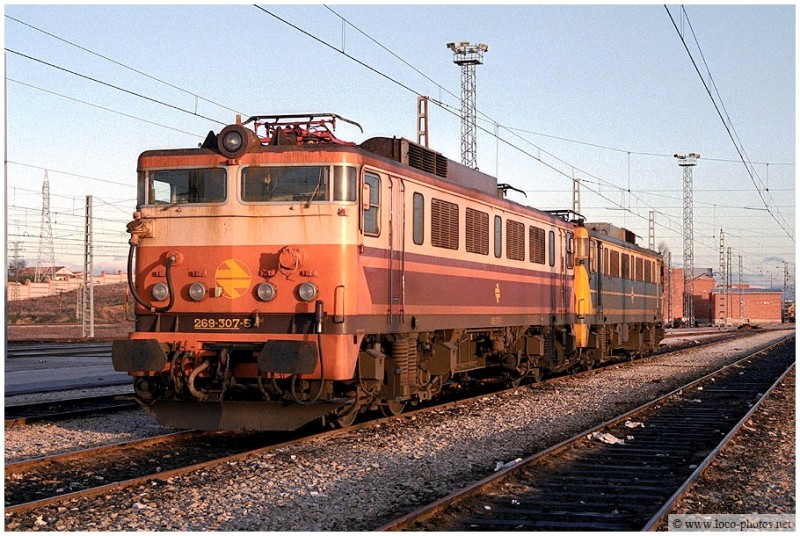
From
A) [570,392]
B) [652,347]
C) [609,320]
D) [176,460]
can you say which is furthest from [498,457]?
[652,347]

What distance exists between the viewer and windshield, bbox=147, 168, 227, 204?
12812mm

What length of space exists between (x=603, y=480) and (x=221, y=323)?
515 centimetres

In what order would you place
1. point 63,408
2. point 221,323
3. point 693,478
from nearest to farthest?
point 693,478 < point 221,323 < point 63,408

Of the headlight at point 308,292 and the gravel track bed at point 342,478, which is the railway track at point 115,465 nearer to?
the gravel track bed at point 342,478

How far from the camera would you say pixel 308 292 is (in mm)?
12180

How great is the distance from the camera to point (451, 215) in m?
15.5

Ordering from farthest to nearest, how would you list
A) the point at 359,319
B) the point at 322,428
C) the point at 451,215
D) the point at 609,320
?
the point at 609,320 → the point at 451,215 → the point at 322,428 → the point at 359,319

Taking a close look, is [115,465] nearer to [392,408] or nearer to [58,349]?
[392,408]

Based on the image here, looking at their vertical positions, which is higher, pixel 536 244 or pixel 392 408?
pixel 536 244

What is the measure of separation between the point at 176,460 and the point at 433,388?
17.2 feet

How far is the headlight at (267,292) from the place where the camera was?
40.3 ft

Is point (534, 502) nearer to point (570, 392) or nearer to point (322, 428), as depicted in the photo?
point (322, 428)

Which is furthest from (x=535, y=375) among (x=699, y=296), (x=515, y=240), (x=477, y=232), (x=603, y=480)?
(x=699, y=296)

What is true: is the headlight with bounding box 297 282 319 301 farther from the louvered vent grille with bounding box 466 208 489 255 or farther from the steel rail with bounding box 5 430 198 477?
the louvered vent grille with bounding box 466 208 489 255
